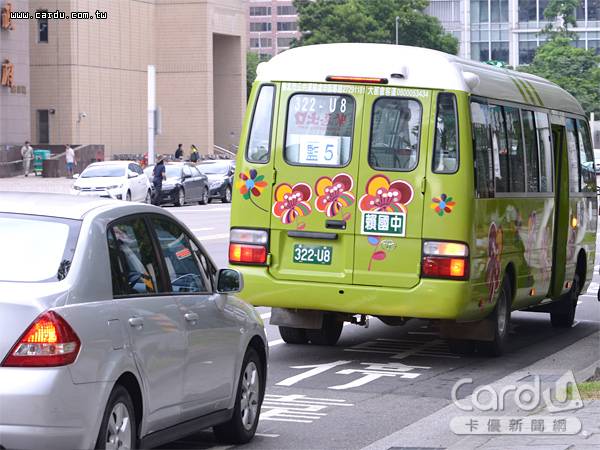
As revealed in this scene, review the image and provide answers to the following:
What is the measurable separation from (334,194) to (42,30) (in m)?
64.4

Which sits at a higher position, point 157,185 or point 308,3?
point 308,3

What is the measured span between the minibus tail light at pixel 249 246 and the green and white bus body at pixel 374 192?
1 cm

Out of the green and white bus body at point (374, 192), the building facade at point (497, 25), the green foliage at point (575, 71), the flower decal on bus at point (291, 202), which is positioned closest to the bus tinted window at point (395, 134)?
the green and white bus body at point (374, 192)

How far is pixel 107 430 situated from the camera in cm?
696

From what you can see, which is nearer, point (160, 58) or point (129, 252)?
point (129, 252)

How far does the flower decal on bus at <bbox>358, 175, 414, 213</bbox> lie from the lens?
1316 centimetres

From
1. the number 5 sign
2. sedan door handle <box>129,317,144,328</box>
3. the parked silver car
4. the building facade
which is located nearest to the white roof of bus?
the number 5 sign

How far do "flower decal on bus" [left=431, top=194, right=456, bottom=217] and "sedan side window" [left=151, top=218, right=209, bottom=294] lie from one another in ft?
15.4

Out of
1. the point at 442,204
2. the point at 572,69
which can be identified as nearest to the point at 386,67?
the point at 442,204

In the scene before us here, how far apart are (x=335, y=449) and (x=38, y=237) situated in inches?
115

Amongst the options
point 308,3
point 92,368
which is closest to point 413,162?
point 92,368

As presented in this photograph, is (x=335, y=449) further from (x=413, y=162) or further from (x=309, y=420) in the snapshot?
(x=413, y=162)

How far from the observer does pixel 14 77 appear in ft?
222

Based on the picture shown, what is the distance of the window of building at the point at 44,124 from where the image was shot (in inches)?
3000
